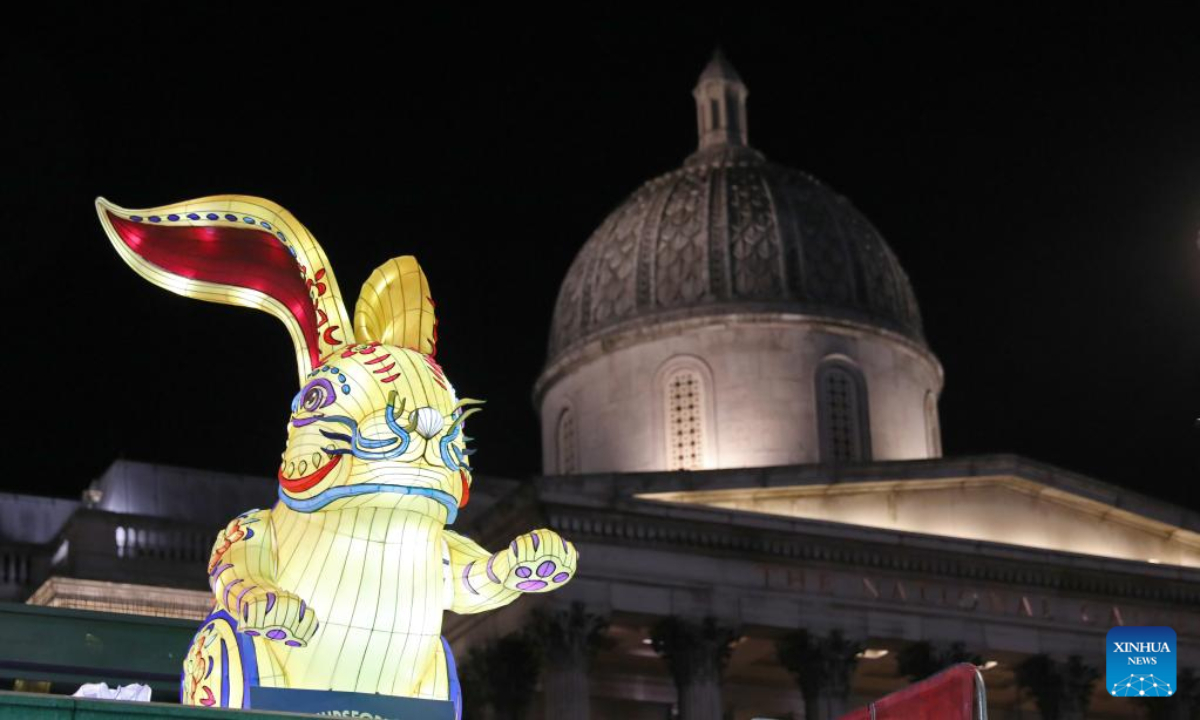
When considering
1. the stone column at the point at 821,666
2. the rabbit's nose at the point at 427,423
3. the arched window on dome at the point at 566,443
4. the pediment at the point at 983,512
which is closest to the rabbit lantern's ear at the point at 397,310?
the rabbit's nose at the point at 427,423

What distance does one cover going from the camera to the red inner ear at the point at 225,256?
13.4 m

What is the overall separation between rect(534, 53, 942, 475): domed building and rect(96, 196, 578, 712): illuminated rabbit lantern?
2450 centimetres

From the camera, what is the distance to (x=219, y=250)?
13.4 meters

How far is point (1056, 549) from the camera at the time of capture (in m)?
35.1

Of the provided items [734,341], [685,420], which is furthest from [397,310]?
[734,341]

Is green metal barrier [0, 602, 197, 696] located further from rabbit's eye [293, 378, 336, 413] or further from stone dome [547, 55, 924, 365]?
stone dome [547, 55, 924, 365]

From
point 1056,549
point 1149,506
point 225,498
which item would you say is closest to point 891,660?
point 1056,549

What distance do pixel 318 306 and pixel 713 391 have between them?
2518 centimetres

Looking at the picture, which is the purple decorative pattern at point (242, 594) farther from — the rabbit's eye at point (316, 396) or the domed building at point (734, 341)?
the domed building at point (734, 341)

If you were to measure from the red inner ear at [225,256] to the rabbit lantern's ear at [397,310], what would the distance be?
58 centimetres

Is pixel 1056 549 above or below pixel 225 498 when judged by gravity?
below

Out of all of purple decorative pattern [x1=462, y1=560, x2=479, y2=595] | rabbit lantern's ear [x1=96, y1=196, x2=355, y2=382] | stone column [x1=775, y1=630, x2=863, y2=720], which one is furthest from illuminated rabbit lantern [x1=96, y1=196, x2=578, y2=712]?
stone column [x1=775, y1=630, x2=863, y2=720]

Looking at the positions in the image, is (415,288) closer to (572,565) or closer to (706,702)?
(572,565)

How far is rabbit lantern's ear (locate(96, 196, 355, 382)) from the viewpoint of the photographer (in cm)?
1338
